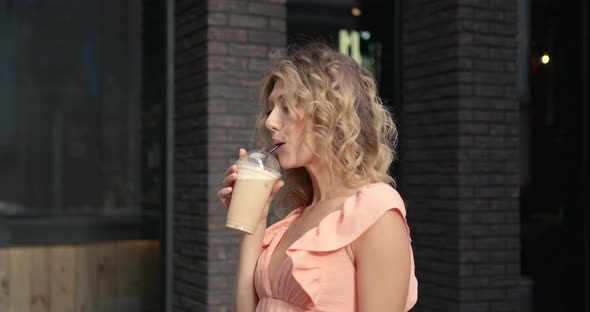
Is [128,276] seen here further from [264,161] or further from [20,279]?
[264,161]

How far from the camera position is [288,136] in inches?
80.7

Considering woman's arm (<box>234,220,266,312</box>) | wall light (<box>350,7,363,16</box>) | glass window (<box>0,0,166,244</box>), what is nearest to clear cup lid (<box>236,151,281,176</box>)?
woman's arm (<box>234,220,266,312</box>)

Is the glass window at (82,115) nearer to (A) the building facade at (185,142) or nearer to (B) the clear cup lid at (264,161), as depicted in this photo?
(A) the building facade at (185,142)

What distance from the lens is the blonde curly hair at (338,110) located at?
1.99 m

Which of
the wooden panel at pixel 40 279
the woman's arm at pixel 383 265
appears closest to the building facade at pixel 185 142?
the wooden panel at pixel 40 279

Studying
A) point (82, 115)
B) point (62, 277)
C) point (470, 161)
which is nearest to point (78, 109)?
point (82, 115)

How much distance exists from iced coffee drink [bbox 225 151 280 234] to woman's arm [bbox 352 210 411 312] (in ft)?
1.02

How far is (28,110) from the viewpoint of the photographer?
5172 millimetres

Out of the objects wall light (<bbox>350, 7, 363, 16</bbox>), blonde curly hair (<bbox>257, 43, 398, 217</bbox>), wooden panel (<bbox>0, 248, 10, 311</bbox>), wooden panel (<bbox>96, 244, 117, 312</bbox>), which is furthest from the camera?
wall light (<bbox>350, 7, 363, 16</bbox>)

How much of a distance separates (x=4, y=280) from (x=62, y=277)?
382 millimetres

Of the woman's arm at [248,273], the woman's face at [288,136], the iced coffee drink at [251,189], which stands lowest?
the woman's arm at [248,273]

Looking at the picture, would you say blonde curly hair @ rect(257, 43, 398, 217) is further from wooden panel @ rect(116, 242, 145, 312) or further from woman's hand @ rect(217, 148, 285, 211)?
wooden panel @ rect(116, 242, 145, 312)

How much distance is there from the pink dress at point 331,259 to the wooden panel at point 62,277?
11.9 ft

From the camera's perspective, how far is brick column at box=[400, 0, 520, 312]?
537cm
